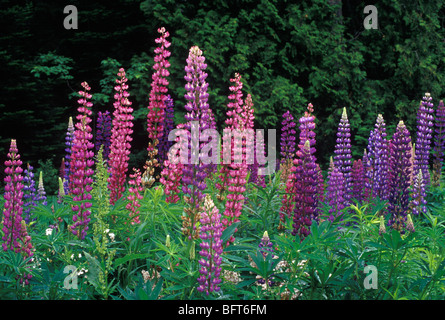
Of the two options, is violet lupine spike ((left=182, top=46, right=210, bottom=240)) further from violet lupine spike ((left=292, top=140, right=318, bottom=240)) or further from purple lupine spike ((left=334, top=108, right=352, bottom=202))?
purple lupine spike ((left=334, top=108, right=352, bottom=202))

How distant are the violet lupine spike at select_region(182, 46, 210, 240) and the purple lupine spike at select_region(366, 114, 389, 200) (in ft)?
8.42

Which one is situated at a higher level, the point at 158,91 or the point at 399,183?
the point at 158,91

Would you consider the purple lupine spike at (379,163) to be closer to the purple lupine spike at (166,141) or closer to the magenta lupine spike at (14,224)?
the purple lupine spike at (166,141)

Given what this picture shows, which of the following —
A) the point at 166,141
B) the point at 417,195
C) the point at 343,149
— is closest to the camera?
the point at 417,195

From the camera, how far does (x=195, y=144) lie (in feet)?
10.4

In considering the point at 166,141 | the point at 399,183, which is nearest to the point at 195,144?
the point at 399,183

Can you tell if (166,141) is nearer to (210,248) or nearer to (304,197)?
(304,197)

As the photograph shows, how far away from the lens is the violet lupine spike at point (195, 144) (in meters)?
3.12

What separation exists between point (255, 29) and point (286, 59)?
0.99 m

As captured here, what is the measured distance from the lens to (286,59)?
11.3 meters

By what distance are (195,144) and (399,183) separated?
2084 mm

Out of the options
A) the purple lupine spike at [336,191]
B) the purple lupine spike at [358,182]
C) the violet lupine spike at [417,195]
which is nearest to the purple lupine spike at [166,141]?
the purple lupine spike at [336,191]

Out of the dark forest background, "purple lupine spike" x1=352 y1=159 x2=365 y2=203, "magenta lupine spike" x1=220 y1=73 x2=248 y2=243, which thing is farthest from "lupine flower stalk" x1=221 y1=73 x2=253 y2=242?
the dark forest background

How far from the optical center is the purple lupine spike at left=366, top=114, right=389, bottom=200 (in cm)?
516
